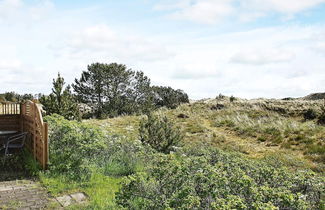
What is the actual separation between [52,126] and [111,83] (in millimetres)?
20978

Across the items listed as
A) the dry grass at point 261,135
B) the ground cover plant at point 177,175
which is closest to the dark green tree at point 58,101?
the dry grass at point 261,135

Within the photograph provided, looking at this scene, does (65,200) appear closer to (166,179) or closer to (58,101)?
(166,179)

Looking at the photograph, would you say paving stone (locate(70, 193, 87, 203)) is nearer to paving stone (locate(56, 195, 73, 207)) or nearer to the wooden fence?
paving stone (locate(56, 195, 73, 207))

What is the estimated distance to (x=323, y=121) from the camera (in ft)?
54.2

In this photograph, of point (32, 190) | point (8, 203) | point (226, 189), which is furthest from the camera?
point (32, 190)

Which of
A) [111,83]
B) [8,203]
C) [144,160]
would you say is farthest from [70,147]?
[111,83]

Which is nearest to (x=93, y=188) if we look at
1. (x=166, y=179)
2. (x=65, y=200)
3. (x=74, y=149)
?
(x=65, y=200)

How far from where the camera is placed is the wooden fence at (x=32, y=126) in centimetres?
695

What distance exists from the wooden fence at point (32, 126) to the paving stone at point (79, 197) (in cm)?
169

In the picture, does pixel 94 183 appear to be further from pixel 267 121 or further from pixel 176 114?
pixel 176 114

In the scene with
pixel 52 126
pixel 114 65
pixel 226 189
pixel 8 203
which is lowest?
pixel 8 203

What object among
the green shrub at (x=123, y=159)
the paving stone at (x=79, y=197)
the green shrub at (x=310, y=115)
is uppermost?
the green shrub at (x=310, y=115)

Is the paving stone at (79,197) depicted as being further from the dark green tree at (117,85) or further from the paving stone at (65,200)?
the dark green tree at (117,85)

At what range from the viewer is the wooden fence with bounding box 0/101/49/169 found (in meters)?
6.95
